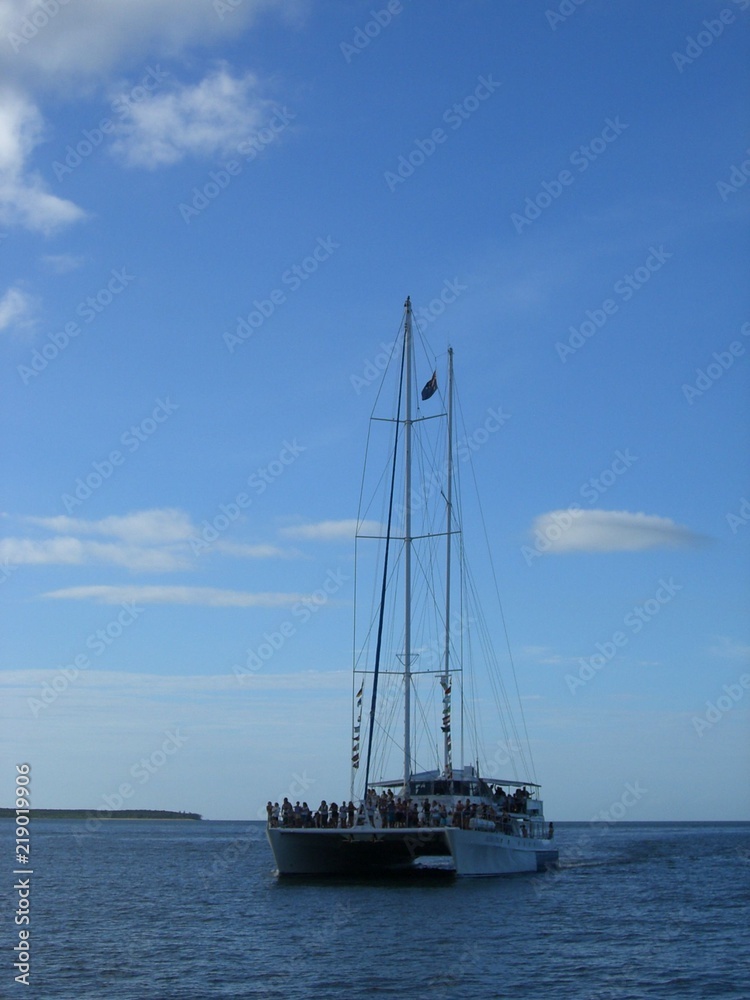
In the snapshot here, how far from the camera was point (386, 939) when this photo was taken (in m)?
28.1

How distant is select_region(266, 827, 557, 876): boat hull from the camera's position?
124 ft

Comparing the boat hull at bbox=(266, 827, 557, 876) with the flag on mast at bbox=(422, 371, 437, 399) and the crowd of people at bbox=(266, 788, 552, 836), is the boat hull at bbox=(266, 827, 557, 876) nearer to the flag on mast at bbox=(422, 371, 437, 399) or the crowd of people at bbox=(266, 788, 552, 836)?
the crowd of people at bbox=(266, 788, 552, 836)

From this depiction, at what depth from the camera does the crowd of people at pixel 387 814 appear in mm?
39219

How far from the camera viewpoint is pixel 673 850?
82.0 m

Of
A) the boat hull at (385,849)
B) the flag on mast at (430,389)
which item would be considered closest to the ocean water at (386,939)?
the boat hull at (385,849)

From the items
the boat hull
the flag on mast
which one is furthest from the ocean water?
the flag on mast

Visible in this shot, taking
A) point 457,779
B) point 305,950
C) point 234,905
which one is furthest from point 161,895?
point 305,950

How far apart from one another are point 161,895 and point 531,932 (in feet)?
55.4

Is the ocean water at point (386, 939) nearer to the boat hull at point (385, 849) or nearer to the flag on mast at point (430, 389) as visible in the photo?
the boat hull at point (385, 849)

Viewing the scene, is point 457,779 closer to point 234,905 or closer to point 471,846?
point 471,846

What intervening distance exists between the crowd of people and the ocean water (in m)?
2.08

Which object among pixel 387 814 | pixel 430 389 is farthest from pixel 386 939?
pixel 430 389

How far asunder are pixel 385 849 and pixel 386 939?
1282 cm

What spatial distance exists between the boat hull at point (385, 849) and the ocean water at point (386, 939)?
73cm
